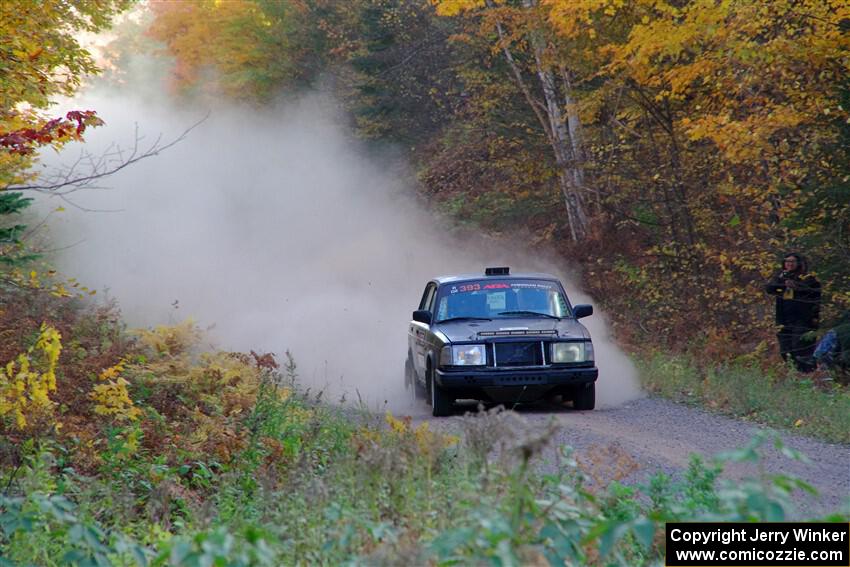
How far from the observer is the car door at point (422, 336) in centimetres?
1546

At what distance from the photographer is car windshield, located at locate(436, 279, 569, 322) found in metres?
15.3

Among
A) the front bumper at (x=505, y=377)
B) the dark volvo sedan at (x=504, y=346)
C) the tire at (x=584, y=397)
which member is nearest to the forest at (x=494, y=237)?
the front bumper at (x=505, y=377)

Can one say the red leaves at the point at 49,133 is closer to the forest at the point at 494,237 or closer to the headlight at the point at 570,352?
the forest at the point at 494,237

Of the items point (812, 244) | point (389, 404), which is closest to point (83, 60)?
point (389, 404)

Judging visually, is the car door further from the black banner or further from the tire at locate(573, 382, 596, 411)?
the black banner

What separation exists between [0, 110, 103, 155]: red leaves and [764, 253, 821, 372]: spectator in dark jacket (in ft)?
35.9

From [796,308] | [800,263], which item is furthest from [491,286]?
[796,308]

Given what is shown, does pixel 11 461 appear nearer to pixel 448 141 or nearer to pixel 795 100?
pixel 795 100

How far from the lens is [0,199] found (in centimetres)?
834

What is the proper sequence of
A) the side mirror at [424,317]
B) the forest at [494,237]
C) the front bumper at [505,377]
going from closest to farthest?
the forest at [494,237]
the front bumper at [505,377]
the side mirror at [424,317]

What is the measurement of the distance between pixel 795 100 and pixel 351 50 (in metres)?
26.9

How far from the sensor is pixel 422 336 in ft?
51.8

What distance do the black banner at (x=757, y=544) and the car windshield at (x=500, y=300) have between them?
996 cm

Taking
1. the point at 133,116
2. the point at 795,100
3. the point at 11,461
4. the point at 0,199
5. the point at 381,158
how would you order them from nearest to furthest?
1. the point at 0,199
2. the point at 11,461
3. the point at 795,100
4. the point at 381,158
5. the point at 133,116
